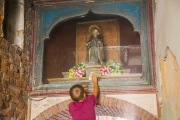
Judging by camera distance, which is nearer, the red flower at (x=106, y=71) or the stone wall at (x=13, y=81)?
the stone wall at (x=13, y=81)

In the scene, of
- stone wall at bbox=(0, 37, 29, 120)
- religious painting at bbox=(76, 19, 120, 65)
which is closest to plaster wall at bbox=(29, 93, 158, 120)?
stone wall at bbox=(0, 37, 29, 120)

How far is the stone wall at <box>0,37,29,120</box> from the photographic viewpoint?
4.05m

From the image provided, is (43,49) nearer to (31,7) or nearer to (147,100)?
(31,7)

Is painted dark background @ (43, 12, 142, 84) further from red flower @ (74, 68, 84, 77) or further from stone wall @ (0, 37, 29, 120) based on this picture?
stone wall @ (0, 37, 29, 120)

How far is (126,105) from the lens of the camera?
454 centimetres

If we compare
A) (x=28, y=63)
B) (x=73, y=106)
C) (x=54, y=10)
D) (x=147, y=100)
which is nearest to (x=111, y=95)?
(x=147, y=100)

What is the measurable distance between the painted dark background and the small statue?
31 cm

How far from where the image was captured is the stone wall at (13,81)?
13.3ft

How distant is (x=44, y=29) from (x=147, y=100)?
2.54 meters

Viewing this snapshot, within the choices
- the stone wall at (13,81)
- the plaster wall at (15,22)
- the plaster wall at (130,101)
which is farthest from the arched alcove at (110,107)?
the plaster wall at (15,22)

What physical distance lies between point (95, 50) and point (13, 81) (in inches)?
74.2

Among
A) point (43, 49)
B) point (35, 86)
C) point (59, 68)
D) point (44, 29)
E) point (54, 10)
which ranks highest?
point (54, 10)

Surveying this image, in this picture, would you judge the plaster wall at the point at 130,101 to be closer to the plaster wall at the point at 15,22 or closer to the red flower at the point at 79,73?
the red flower at the point at 79,73

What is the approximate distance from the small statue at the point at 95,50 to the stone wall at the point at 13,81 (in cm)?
131
